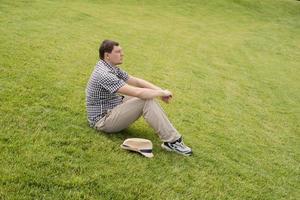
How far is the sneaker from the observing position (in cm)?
816

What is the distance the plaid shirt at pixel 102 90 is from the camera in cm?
789

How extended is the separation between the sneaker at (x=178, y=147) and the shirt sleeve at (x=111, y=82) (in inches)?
54.5

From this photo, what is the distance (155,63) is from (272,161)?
817 centimetres

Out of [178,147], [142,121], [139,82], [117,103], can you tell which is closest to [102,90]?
[117,103]

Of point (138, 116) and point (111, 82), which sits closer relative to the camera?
point (111, 82)

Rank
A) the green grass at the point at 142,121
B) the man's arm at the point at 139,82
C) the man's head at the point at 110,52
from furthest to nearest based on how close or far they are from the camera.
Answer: the man's arm at the point at 139,82 < the man's head at the point at 110,52 < the green grass at the point at 142,121

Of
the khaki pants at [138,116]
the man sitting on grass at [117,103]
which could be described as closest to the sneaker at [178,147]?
the man sitting on grass at [117,103]

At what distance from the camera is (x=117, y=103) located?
8414 mm

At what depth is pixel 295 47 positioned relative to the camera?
28375 mm

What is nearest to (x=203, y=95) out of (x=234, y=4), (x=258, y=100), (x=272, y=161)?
(x=258, y=100)

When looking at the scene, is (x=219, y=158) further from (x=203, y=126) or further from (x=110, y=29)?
(x=110, y=29)

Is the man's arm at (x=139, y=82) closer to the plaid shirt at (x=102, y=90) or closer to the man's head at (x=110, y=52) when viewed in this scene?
the plaid shirt at (x=102, y=90)

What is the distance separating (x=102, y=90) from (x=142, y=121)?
6.31ft

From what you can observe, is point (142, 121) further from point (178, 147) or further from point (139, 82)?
point (178, 147)
